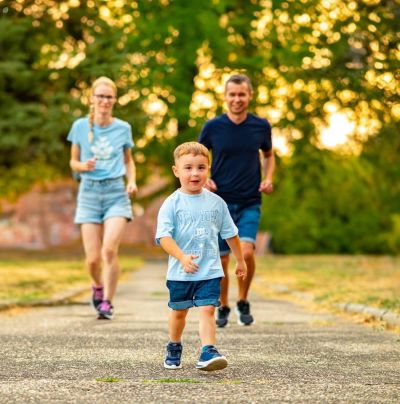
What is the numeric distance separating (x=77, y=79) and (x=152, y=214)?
21.2 metres

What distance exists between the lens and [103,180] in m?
9.42

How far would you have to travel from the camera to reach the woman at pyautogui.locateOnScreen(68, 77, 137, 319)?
9.38m

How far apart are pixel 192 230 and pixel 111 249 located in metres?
3.54

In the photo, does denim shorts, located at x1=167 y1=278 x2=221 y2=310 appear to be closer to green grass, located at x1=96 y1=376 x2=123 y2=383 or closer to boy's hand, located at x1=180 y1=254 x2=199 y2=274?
boy's hand, located at x1=180 y1=254 x2=199 y2=274

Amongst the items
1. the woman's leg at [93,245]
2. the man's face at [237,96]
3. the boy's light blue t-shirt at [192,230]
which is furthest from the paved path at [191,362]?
the man's face at [237,96]

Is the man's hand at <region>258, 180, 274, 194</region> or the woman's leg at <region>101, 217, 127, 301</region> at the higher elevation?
the man's hand at <region>258, 180, 274, 194</region>

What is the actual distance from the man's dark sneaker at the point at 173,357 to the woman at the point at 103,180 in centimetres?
344

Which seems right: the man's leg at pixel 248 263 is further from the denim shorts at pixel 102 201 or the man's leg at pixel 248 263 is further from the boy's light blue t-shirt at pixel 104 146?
the boy's light blue t-shirt at pixel 104 146

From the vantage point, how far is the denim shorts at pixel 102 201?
30.9 ft

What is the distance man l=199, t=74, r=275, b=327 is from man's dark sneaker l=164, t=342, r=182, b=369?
2821 mm

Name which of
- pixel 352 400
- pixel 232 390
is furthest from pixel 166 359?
pixel 352 400

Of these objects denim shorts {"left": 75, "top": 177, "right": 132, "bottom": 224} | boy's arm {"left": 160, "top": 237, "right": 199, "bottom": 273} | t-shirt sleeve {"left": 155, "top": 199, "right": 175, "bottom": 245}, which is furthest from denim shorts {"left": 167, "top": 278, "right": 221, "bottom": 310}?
denim shorts {"left": 75, "top": 177, "right": 132, "bottom": 224}

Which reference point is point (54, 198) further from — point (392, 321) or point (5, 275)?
point (392, 321)

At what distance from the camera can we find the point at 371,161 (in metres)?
29.2
